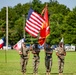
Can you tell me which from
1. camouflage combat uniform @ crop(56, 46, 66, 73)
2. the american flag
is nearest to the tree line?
the american flag

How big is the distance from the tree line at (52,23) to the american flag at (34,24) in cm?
5179

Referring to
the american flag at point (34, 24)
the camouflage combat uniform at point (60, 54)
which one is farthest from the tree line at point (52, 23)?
the camouflage combat uniform at point (60, 54)

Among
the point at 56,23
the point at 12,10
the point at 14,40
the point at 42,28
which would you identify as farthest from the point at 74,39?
the point at 42,28

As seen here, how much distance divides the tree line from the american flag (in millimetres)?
51789

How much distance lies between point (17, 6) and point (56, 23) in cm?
3518

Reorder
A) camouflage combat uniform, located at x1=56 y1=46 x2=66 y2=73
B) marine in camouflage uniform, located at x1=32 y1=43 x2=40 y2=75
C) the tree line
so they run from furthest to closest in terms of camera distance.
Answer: the tree line → camouflage combat uniform, located at x1=56 y1=46 x2=66 y2=73 → marine in camouflage uniform, located at x1=32 y1=43 x2=40 y2=75

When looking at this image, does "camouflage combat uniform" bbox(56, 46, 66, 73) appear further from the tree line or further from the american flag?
the tree line

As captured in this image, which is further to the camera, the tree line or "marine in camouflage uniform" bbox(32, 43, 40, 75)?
the tree line

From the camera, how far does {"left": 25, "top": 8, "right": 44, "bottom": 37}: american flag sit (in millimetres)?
22062

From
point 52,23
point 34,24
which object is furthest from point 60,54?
point 52,23

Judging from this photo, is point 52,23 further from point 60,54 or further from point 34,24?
point 60,54

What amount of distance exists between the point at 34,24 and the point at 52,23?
73.1 m

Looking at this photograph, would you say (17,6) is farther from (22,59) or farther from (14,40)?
(22,59)

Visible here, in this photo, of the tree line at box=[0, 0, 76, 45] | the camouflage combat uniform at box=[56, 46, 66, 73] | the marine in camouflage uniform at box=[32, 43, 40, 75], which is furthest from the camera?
the tree line at box=[0, 0, 76, 45]
